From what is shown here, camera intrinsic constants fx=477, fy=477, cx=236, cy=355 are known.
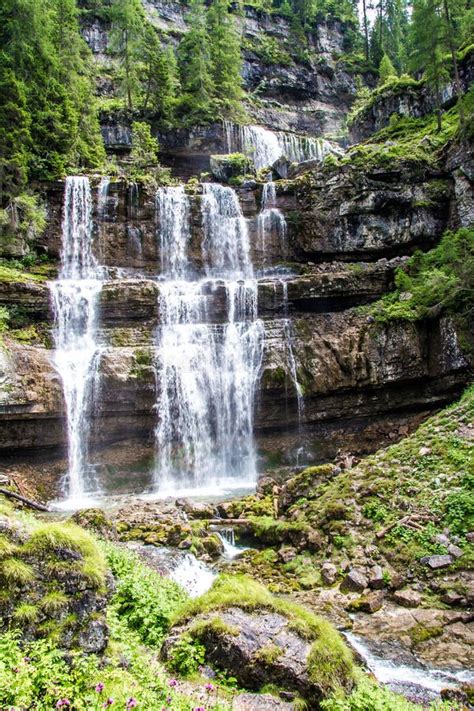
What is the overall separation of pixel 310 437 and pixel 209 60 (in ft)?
109

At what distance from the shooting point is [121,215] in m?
24.9

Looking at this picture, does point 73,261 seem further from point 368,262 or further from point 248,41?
point 248,41

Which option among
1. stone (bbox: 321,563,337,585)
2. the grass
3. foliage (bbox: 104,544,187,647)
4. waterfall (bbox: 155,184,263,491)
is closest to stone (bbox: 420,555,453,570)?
stone (bbox: 321,563,337,585)

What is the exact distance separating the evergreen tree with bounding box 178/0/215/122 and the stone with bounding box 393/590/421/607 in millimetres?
35164

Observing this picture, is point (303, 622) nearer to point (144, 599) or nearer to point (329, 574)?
point (144, 599)

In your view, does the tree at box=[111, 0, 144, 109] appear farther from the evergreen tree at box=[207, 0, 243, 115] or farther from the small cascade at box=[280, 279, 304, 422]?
the small cascade at box=[280, 279, 304, 422]

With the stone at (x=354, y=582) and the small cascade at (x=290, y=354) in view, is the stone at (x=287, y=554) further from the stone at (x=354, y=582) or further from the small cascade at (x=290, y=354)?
the small cascade at (x=290, y=354)

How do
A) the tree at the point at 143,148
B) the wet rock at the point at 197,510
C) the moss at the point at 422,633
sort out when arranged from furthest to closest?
the tree at the point at 143,148 → the wet rock at the point at 197,510 → the moss at the point at 422,633

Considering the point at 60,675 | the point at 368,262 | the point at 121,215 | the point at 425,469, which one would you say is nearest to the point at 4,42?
the point at 121,215

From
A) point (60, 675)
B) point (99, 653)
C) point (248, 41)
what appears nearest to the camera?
point (60, 675)

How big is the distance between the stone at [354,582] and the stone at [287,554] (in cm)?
162

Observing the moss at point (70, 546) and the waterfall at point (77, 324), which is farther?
the waterfall at point (77, 324)

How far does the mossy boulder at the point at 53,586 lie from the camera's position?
14.5 feet

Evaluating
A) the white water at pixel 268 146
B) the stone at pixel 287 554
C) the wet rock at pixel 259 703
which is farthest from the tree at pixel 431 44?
the wet rock at pixel 259 703
